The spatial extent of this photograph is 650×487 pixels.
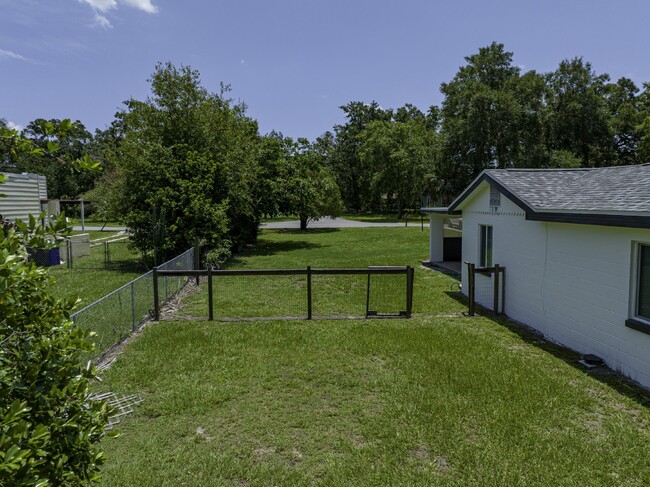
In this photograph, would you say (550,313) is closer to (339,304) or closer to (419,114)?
(339,304)

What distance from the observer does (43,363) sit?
6.82 ft

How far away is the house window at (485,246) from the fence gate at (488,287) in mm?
414

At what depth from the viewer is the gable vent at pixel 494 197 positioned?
9.90 m

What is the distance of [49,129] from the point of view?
2223 millimetres

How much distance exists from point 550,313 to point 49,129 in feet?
26.8

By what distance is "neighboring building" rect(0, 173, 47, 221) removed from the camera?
14.1 meters

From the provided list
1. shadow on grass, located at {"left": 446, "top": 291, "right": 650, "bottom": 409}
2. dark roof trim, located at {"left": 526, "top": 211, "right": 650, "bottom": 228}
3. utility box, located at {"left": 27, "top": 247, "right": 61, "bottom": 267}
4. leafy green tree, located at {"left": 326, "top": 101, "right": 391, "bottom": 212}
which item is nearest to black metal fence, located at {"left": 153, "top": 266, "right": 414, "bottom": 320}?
shadow on grass, located at {"left": 446, "top": 291, "right": 650, "bottom": 409}

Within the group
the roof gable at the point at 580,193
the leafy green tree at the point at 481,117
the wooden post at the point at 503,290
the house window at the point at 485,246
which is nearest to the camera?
the roof gable at the point at 580,193

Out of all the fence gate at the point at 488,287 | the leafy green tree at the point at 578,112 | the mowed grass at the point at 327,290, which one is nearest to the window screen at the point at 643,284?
the fence gate at the point at 488,287

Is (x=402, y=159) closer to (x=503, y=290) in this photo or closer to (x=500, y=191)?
(x=500, y=191)

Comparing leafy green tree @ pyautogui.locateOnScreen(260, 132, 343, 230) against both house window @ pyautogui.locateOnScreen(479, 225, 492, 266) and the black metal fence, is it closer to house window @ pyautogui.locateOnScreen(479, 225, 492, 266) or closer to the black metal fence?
the black metal fence

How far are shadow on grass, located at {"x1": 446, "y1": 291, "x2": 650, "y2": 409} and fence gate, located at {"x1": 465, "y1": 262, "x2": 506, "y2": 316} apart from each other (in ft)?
0.69

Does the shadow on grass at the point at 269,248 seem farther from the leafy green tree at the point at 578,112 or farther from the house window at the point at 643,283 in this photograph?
the leafy green tree at the point at 578,112

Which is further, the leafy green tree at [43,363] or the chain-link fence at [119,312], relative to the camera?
the chain-link fence at [119,312]
